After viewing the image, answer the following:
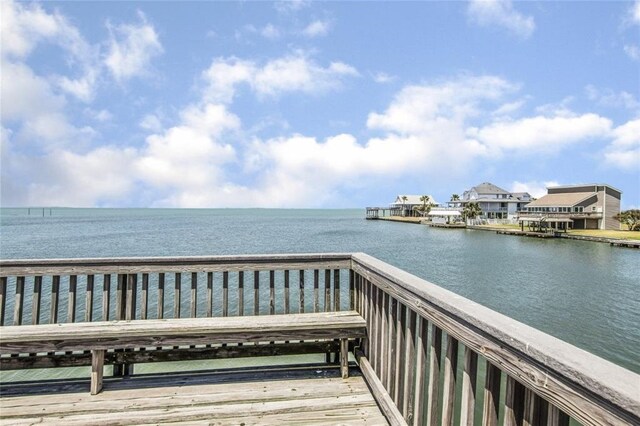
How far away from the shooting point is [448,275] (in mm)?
20828

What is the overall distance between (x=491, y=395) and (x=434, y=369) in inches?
23.0

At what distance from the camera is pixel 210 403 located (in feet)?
9.88

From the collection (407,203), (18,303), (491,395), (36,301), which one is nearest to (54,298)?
(36,301)

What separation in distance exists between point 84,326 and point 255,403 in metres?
1.62

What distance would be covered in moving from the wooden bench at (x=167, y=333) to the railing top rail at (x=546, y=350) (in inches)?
53.3

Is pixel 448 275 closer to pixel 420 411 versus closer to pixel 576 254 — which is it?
pixel 576 254

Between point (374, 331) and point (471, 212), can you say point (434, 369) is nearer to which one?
point (374, 331)

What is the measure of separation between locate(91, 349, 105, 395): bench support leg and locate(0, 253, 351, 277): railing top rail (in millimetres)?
814

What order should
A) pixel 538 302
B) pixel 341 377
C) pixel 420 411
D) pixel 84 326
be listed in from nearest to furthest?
pixel 420 411, pixel 84 326, pixel 341 377, pixel 538 302

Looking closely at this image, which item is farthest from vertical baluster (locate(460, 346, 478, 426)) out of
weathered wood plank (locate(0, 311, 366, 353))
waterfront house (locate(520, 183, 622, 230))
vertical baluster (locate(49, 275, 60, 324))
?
waterfront house (locate(520, 183, 622, 230))

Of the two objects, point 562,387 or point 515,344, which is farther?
point 515,344

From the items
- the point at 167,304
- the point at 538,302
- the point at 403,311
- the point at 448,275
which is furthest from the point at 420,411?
the point at 448,275

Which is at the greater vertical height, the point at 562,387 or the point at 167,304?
the point at 562,387

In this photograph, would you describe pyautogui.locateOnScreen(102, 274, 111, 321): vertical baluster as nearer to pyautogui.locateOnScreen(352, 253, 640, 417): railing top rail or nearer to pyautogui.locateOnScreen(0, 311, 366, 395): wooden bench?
pyautogui.locateOnScreen(0, 311, 366, 395): wooden bench
